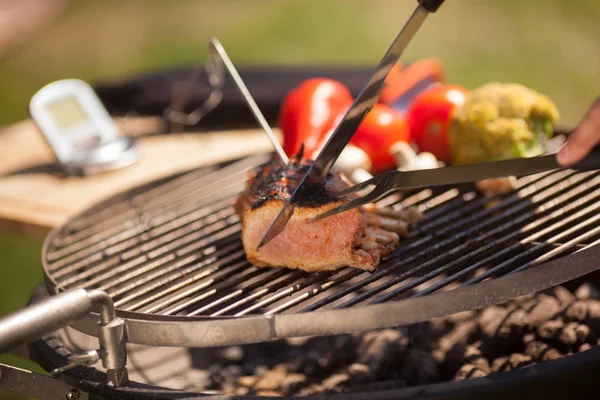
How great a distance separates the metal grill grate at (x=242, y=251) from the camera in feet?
8.04

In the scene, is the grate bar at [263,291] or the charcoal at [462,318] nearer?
the grate bar at [263,291]

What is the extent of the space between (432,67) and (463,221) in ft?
6.15

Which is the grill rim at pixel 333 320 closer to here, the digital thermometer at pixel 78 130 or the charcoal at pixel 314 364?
the charcoal at pixel 314 364

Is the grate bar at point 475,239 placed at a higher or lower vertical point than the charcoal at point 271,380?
higher

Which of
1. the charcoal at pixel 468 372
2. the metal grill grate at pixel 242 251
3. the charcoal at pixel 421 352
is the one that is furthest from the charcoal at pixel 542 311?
the metal grill grate at pixel 242 251

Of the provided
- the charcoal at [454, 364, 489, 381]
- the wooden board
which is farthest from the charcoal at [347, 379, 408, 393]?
the wooden board

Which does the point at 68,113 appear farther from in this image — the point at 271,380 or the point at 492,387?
the point at 492,387

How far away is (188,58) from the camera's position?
9.80m

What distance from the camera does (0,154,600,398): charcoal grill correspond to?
2.09m

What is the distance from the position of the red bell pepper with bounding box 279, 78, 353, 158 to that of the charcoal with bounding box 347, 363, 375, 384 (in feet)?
3.66

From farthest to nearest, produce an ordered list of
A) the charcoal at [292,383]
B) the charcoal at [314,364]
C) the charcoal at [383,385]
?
the charcoal at [314,364] < the charcoal at [292,383] < the charcoal at [383,385]

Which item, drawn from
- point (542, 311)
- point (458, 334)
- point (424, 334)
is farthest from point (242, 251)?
point (542, 311)

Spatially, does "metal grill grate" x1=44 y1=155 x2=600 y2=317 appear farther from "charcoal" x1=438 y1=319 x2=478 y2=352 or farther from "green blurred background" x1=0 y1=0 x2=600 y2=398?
"green blurred background" x1=0 y1=0 x2=600 y2=398

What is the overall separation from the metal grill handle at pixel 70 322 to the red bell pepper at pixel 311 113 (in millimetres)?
1841
